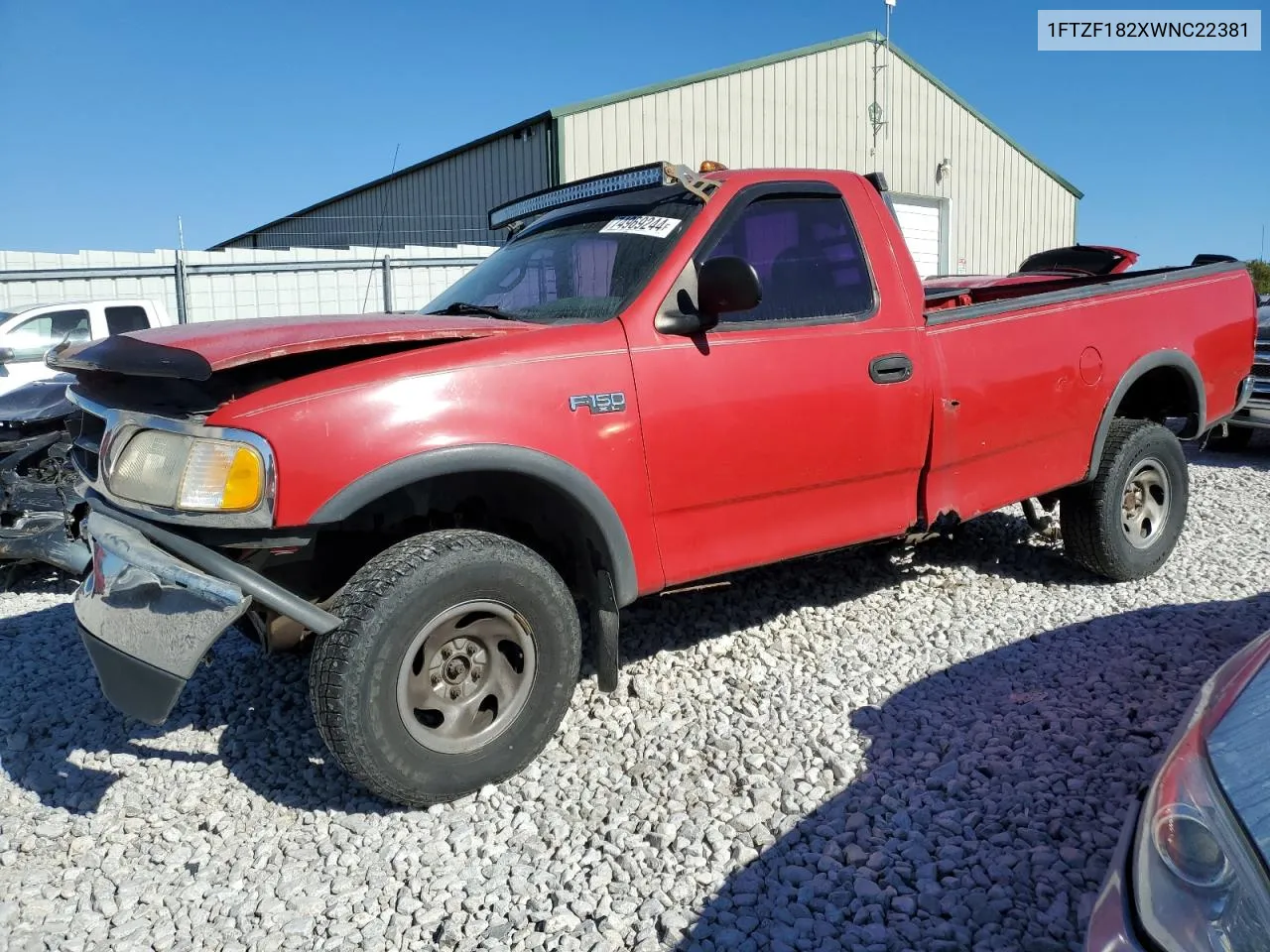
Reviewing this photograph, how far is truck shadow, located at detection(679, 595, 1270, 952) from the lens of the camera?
2512mm

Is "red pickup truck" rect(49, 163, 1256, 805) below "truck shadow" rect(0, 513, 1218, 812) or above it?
above

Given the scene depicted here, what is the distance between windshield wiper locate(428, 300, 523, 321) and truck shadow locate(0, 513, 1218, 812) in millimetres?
1429

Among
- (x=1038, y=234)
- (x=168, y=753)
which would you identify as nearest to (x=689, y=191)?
(x=168, y=753)

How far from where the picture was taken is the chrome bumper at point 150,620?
2627 mm

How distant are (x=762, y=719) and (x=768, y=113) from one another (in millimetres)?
14897

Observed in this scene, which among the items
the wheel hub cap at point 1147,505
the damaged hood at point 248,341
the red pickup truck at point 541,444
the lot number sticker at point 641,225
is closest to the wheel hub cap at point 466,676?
the red pickup truck at point 541,444

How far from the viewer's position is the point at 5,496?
18.0 ft

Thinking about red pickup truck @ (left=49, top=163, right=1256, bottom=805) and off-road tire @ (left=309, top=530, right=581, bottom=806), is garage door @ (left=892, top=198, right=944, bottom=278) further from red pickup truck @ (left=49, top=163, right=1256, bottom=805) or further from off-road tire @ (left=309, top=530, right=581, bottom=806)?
off-road tire @ (left=309, top=530, right=581, bottom=806)

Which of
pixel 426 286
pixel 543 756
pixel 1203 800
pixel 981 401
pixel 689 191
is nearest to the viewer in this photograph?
pixel 1203 800

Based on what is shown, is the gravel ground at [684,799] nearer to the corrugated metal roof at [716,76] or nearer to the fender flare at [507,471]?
the fender flare at [507,471]

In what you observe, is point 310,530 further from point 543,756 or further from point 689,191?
point 689,191

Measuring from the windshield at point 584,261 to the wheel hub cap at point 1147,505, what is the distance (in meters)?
3.05

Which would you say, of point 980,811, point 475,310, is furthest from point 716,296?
point 980,811

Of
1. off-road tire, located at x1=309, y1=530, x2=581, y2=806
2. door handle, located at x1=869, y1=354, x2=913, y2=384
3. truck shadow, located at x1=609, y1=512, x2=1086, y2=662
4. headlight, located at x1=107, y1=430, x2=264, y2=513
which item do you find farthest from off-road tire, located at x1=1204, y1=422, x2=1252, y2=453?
headlight, located at x1=107, y1=430, x2=264, y2=513
